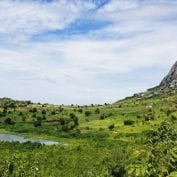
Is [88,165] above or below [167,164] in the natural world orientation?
below

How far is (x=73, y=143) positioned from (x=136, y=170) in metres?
164

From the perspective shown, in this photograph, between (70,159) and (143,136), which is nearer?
(70,159)

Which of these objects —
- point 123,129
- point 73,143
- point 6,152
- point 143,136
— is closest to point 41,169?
point 6,152

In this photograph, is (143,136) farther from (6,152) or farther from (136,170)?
(136,170)

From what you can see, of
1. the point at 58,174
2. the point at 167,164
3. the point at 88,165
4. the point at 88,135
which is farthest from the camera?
the point at 88,135

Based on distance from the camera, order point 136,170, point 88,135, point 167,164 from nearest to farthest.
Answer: point 136,170
point 167,164
point 88,135

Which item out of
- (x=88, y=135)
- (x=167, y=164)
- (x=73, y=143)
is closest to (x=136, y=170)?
(x=167, y=164)

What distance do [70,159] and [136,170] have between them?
133m

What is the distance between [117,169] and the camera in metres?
132

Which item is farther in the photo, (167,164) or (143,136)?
(143,136)

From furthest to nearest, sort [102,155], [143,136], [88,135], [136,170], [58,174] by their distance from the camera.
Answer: [88,135]
[143,136]
[102,155]
[58,174]
[136,170]

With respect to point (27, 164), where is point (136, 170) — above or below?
above

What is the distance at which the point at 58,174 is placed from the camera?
127m

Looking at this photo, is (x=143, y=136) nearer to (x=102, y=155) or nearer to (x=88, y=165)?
(x=102, y=155)
